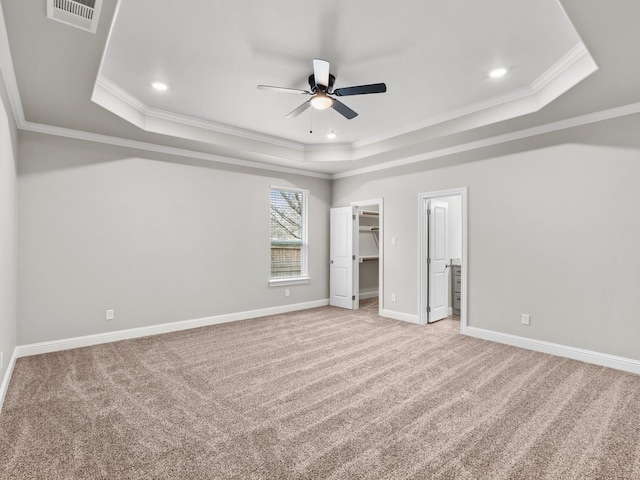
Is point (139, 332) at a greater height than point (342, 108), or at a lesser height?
lesser

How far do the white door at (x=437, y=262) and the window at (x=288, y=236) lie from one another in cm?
235

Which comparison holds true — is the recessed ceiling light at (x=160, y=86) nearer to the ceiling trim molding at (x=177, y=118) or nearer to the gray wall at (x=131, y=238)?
the ceiling trim molding at (x=177, y=118)

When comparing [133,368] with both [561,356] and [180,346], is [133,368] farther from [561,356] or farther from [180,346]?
[561,356]

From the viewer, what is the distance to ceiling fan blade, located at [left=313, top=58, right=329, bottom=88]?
2727mm

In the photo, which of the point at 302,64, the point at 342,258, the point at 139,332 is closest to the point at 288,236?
the point at 342,258

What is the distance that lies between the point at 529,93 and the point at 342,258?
158 inches

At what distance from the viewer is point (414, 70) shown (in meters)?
3.23

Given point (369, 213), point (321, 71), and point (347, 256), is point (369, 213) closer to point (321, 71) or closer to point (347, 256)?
point (347, 256)

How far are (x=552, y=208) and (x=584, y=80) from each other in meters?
1.54

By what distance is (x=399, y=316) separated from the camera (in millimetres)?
5656

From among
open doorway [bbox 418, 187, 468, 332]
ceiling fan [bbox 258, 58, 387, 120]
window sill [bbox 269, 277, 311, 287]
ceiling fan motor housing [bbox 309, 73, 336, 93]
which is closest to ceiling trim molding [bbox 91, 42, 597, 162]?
open doorway [bbox 418, 187, 468, 332]

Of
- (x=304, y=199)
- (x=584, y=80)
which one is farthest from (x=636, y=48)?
(x=304, y=199)

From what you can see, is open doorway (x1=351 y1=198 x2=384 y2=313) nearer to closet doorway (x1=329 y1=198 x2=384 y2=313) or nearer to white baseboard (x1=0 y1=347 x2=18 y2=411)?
closet doorway (x1=329 y1=198 x2=384 y2=313)

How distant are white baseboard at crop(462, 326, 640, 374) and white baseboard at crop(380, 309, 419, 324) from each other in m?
0.88
